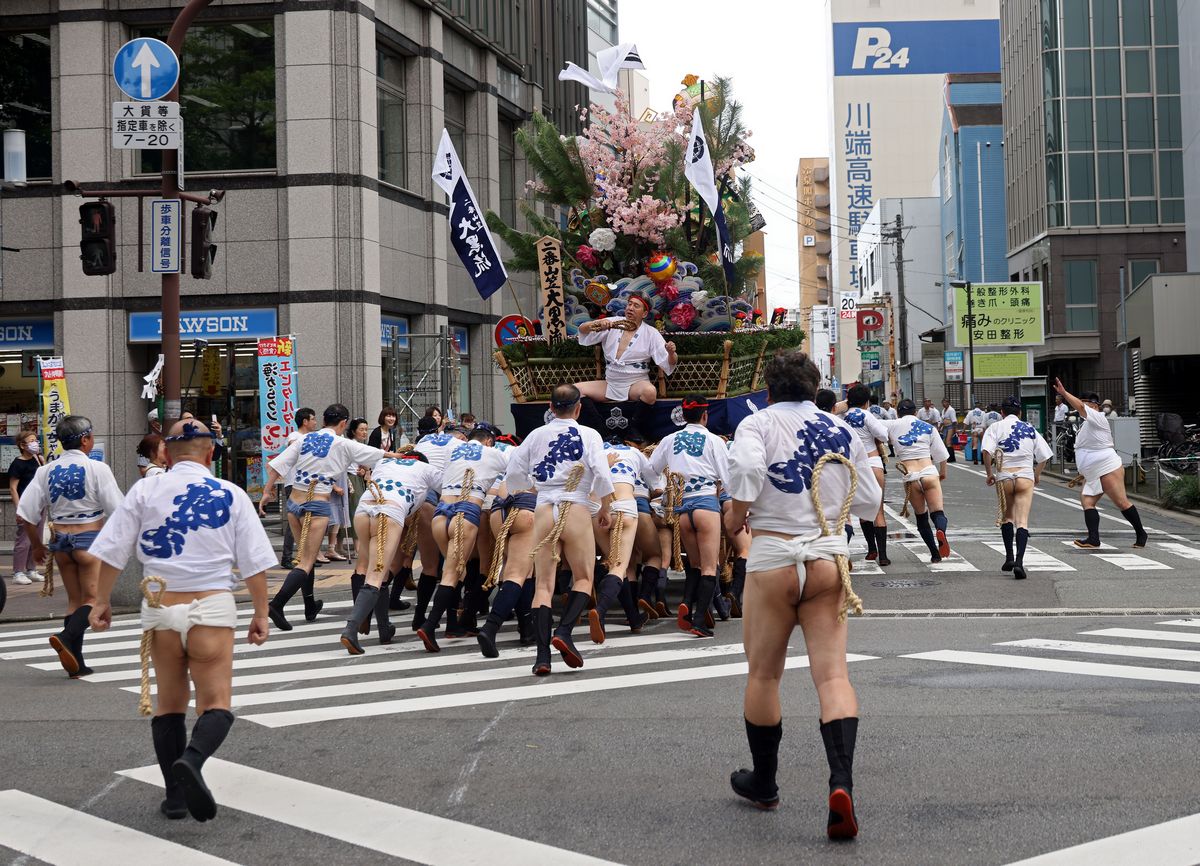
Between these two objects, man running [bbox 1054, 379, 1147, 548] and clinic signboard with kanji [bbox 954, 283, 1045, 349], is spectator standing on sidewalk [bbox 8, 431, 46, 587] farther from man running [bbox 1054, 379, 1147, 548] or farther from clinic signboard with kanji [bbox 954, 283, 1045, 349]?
clinic signboard with kanji [bbox 954, 283, 1045, 349]

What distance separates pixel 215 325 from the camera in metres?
24.4

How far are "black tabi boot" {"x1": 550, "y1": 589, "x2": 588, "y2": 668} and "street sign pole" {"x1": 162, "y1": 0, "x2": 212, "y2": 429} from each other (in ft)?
22.1

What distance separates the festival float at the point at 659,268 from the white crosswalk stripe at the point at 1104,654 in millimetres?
3989

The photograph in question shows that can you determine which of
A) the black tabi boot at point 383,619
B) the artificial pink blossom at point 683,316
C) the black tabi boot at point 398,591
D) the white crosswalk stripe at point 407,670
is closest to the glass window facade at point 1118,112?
the artificial pink blossom at point 683,316

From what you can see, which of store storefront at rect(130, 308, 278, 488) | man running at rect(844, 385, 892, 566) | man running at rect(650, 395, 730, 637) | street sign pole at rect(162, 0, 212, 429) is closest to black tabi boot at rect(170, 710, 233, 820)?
man running at rect(650, 395, 730, 637)

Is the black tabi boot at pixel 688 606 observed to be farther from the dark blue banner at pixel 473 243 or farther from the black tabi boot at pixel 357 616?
the dark blue banner at pixel 473 243

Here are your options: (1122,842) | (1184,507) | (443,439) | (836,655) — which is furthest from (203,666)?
(1184,507)

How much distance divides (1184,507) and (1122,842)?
67.6 feet

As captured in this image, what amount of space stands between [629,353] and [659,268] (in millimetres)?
1384

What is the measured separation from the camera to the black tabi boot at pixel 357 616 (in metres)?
10.6

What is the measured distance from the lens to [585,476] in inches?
374

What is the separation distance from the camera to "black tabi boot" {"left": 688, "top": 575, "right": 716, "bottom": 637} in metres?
11.2

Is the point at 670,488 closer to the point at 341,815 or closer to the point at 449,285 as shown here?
the point at 341,815

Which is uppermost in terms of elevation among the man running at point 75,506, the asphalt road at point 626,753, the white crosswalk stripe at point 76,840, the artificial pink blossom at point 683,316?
the artificial pink blossom at point 683,316
